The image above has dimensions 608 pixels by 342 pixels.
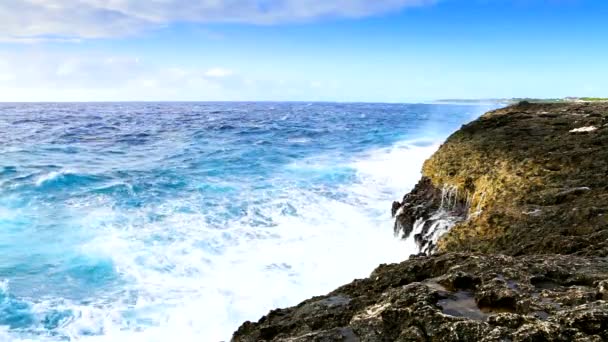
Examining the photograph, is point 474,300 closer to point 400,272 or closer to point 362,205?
point 400,272

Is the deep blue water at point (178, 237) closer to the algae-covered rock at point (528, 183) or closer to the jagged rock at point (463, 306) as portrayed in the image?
the algae-covered rock at point (528, 183)

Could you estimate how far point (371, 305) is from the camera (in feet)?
14.7

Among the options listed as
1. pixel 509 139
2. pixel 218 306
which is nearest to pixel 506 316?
pixel 218 306

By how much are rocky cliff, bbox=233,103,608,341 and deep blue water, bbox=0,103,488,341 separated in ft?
12.0

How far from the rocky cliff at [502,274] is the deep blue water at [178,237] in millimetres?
3648

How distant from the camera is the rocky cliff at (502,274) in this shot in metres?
3.66

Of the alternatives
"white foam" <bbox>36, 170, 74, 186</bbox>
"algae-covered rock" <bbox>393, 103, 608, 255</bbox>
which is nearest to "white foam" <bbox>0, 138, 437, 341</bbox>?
"algae-covered rock" <bbox>393, 103, 608, 255</bbox>

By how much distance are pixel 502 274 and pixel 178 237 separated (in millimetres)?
11425

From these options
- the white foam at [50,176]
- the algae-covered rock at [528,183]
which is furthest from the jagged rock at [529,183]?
the white foam at [50,176]

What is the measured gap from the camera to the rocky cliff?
3.66 metres

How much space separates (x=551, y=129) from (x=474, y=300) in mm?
11643

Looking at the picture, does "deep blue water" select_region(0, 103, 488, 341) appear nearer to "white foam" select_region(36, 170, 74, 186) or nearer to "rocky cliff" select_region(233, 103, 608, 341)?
"white foam" select_region(36, 170, 74, 186)

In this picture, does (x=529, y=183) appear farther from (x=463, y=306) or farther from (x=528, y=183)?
(x=463, y=306)

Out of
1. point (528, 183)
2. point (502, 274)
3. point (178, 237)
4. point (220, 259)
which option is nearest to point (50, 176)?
point (178, 237)
